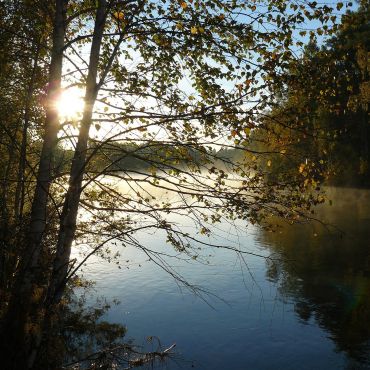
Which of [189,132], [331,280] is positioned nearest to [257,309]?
[331,280]

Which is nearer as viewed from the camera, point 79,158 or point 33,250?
point 79,158

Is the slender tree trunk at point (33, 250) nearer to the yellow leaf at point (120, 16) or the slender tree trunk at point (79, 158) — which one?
the slender tree trunk at point (79, 158)

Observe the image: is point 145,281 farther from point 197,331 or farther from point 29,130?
point 29,130

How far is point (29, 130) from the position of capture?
16.1 meters

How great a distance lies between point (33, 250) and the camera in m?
7.91

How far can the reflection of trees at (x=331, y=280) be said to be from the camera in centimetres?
1467

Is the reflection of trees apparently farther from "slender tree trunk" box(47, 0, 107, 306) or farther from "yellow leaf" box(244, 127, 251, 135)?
"slender tree trunk" box(47, 0, 107, 306)

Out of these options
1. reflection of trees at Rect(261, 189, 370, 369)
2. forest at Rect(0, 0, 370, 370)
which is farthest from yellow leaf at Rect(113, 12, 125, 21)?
reflection of trees at Rect(261, 189, 370, 369)

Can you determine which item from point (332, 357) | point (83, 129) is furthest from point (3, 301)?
point (332, 357)

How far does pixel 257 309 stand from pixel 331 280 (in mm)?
5670

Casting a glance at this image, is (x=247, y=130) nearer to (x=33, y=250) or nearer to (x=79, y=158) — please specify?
(x=79, y=158)

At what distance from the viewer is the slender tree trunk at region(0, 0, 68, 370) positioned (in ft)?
26.5

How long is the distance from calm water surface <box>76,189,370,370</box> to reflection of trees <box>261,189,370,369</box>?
0.04 m

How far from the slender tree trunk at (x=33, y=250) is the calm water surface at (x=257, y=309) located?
4.50m
